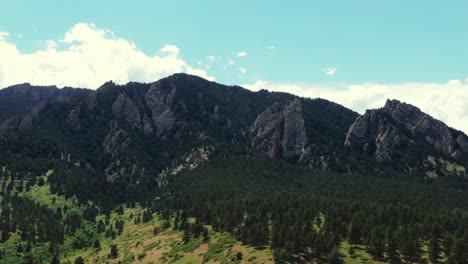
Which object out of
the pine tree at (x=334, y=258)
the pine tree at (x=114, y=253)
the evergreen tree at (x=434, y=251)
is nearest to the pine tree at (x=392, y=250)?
the evergreen tree at (x=434, y=251)

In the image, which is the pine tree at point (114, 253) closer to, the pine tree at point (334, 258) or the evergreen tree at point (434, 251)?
the pine tree at point (334, 258)

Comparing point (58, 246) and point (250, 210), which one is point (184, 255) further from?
point (58, 246)

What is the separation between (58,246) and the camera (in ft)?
646

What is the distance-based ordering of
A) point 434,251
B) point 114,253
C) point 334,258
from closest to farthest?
point 434,251 < point 334,258 < point 114,253

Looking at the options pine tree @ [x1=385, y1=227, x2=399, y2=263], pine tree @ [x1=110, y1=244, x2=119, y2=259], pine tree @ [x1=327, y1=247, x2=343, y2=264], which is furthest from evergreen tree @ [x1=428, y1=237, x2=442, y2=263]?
pine tree @ [x1=110, y1=244, x2=119, y2=259]

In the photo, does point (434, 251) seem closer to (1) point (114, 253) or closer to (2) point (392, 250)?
(2) point (392, 250)

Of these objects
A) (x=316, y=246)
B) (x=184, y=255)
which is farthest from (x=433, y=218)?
(x=184, y=255)

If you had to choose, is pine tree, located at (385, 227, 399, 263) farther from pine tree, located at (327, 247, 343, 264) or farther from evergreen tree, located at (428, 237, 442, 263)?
pine tree, located at (327, 247, 343, 264)

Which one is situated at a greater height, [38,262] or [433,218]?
[433,218]

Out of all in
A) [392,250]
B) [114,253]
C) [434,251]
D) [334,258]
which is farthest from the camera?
[114,253]

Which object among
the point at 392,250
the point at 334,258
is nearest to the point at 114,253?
the point at 334,258

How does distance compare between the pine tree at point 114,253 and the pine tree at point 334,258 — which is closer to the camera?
the pine tree at point 334,258

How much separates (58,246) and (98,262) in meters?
38.5

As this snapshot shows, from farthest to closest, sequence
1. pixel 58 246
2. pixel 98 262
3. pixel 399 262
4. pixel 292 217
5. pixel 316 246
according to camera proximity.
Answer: pixel 58 246
pixel 98 262
pixel 292 217
pixel 316 246
pixel 399 262
